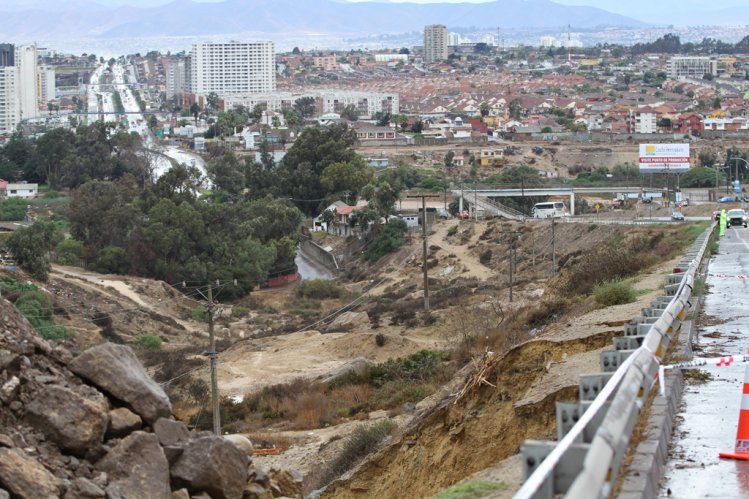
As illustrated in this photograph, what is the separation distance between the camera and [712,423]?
7945 mm

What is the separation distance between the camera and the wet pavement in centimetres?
658

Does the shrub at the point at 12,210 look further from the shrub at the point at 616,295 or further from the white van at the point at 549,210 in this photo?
the shrub at the point at 616,295

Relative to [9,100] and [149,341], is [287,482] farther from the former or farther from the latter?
[9,100]

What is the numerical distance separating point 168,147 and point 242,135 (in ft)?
25.7

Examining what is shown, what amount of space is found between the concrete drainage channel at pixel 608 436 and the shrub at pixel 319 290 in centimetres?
3807

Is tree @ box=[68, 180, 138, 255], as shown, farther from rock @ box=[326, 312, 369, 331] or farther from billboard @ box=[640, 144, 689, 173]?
billboard @ box=[640, 144, 689, 173]

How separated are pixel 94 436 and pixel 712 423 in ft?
13.0

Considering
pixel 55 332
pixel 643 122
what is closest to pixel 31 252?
pixel 55 332

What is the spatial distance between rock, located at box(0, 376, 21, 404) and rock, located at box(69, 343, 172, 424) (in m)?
0.63

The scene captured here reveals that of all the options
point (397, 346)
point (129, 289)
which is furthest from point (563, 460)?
point (129, 289)

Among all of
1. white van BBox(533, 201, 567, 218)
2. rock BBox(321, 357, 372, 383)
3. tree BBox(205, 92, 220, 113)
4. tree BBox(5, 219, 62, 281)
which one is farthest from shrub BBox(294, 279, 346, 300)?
tree BBox(205, 92, 220, 113)

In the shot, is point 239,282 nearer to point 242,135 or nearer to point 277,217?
point 277,217

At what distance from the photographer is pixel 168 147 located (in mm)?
123812

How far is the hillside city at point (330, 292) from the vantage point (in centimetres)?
966
